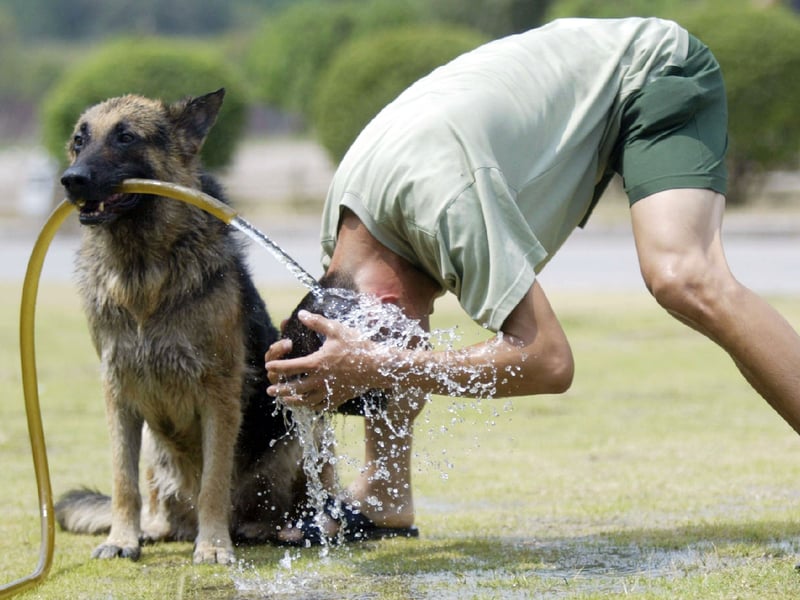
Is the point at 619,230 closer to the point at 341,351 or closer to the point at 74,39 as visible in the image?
the point at 341,351

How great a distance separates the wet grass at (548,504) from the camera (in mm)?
4668

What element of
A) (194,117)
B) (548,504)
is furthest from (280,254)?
(548,504)

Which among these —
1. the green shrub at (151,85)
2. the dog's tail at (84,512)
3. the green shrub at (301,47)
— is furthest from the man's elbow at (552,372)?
the green shrub at (301,47)

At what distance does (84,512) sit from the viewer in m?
5.82

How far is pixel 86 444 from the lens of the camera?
780cm

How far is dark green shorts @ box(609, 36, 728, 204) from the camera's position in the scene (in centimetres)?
466

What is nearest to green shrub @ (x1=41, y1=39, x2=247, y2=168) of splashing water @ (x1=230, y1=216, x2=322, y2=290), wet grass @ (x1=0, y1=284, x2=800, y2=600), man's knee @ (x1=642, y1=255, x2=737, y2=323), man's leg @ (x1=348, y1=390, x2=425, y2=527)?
wet grass @ (x1=0, y1=284, x2=800, y2=600)

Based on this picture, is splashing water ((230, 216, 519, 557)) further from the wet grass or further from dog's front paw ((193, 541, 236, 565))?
dog's front paw ((193, 541, 236, 565))

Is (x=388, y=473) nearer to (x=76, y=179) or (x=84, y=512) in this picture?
(x=84, y=512)

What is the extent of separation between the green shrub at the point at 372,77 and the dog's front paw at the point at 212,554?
22180 millimetres

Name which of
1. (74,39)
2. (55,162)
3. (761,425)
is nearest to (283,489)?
(761,425)

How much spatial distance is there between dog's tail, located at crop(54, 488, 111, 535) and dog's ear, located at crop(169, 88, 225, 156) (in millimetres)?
1626

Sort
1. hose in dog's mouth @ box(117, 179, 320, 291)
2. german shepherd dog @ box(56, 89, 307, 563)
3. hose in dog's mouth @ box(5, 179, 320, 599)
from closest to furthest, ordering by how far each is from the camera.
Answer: hose in dog's mouth @ box(117, 179, 320, 291)
hose in dog's mouth @ box(5, 179, 320, 599)
german shepherd dog @ box(56, 89, 307, 563)

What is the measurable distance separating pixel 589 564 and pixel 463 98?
1.82 m
